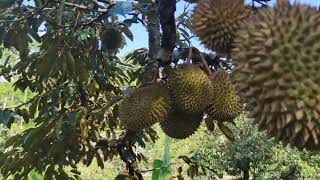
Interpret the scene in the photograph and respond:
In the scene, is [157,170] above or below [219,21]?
below

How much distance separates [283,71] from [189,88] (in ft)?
1.88

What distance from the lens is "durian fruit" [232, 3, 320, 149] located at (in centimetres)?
80

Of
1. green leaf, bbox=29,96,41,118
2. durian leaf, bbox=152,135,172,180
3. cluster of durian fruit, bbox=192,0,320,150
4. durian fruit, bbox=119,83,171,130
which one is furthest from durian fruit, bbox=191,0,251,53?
green leaf, bbox=29,96,41,118

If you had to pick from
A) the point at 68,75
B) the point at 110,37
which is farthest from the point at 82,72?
the point at 110,37

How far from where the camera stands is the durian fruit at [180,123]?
144 cm

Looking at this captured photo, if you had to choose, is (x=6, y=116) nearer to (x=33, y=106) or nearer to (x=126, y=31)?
(x=33, y=106)

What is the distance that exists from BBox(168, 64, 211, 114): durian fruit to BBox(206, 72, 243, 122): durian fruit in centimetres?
2

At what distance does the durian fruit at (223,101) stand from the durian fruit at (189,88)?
21mm

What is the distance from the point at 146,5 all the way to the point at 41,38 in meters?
0.49

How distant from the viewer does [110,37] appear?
7.84 feet

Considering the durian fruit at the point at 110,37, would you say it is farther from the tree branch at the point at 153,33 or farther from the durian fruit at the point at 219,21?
the durian fruit at the point at 219,21

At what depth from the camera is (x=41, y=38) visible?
225 centimetres

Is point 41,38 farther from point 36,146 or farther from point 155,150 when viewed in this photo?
point 155,150

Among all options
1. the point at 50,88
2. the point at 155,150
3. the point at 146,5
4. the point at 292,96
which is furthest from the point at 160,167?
the point at 155,150
